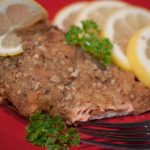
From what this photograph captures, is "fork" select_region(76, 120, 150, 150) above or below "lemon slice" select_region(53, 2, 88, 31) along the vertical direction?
below

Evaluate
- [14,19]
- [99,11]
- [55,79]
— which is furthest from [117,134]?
[99,11]

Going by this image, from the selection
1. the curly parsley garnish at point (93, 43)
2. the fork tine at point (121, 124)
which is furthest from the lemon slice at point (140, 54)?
the fork tine at point (121, 124)

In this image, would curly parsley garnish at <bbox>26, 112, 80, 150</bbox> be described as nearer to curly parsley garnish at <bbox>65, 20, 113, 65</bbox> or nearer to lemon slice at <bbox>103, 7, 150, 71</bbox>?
curly parsley garnish at <bbox>65, 20, 113, 65</bbox>

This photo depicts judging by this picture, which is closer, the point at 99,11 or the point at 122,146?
the point at 122,146

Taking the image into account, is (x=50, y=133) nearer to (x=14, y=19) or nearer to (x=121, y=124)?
(x=121, y=124)

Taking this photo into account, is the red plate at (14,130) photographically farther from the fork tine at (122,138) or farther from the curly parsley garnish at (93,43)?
the curly parsley garnish at (93,43)

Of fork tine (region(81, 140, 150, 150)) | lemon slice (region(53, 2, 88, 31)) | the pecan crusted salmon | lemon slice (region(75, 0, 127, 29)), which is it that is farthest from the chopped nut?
lemon slice (region(53, 2, 88, 31))
